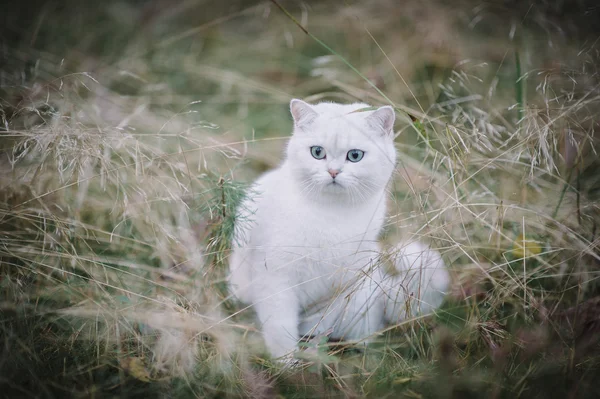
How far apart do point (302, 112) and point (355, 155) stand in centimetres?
22

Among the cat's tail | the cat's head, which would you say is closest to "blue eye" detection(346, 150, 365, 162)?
the cat's head

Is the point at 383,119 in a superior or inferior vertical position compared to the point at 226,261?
superior

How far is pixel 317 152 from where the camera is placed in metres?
1.45

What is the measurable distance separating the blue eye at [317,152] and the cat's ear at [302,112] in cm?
10

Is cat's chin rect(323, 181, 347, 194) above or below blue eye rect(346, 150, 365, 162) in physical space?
below

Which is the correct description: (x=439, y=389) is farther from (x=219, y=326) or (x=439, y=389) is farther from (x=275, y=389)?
(x=219, y=326)

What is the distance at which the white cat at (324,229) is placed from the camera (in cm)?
141

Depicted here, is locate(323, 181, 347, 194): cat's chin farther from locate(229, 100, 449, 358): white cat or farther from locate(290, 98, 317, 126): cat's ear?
locate(290, 98, 317, 126): cat's ear

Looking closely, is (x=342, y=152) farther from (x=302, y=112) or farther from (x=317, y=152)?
(x=302, y=112)

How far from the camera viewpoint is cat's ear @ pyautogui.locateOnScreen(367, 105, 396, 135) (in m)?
1.41

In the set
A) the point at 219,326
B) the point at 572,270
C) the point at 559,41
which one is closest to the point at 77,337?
the point at 219,326

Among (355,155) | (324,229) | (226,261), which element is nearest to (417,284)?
(324,229)

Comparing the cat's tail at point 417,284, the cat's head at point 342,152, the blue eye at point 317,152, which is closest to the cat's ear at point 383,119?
the cat's head at point 342,152

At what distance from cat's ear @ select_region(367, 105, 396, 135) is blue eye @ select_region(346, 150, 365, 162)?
10cm
